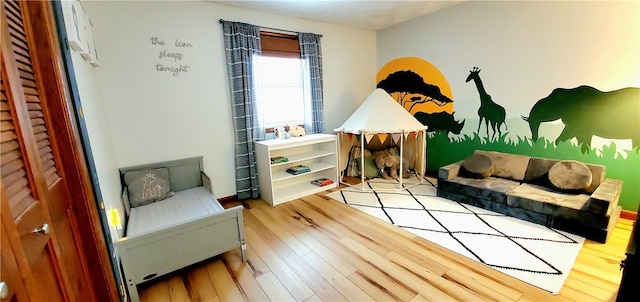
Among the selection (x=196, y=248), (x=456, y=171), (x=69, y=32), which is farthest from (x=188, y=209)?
(x=456, y=171)

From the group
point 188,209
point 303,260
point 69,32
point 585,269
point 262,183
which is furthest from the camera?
point 262,183

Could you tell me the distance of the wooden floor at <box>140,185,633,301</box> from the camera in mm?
1740

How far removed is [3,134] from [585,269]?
3247mm

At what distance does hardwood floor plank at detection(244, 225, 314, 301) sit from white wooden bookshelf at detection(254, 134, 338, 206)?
0.86 metres

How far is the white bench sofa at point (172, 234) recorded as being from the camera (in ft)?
5.65

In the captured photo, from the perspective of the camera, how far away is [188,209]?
2389 millimetres

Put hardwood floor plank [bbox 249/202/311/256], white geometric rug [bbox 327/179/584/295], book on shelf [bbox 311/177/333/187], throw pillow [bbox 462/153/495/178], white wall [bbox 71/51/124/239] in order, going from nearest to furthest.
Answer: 1. white wall [bbox 71/51/124/239]
2. white geometric rug [bbox 327/179/584/295]
3. hardwood floor plank [bbox 249/202/311/256]
4. throw pillow [bbox 462/153/495/178]
5. book on shelf [bbox 311/177/333/187]

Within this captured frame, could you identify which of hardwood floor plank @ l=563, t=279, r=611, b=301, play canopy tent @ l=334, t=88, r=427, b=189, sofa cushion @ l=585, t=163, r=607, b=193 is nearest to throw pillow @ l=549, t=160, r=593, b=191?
sofa cushion @ l=585, t=163, r=607, b=193

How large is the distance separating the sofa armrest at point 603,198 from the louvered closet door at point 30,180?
3479 mm

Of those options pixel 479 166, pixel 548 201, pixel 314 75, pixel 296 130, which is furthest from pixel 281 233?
pixel 548 201

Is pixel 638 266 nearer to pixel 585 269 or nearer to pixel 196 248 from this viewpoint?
pixel 585 269

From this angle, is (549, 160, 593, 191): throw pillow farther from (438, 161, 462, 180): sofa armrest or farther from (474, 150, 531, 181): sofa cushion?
(438, 161, 462, 180): sofa armrest

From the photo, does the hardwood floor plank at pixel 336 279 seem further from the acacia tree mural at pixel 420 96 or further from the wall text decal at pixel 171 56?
the acacia tree mural at pixel 420 96

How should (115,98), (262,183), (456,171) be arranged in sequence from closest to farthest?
(115,98) → (456,171) → (262,183)
